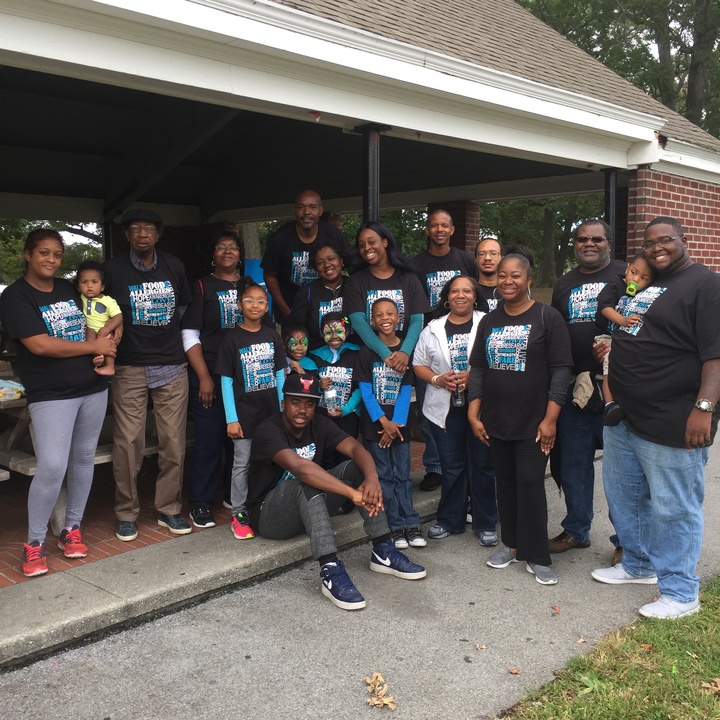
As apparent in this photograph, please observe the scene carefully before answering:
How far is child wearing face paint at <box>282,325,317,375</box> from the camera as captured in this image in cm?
468

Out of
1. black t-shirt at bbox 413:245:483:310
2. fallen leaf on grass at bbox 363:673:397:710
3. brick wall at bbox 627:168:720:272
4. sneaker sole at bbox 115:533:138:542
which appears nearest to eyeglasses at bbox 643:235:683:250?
black t-shirt at bbox 413:245:483:310

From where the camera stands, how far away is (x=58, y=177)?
466 inches

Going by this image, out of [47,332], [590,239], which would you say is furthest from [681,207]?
[47,332]

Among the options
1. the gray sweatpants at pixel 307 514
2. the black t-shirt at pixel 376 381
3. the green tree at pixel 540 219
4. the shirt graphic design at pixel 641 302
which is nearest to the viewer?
the shirt graphic design at pixel 641 302

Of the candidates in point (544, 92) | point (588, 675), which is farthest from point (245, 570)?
point (544, 92)

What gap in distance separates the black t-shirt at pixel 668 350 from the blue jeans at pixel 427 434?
1497mm

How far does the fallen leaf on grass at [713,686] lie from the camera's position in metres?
2.90

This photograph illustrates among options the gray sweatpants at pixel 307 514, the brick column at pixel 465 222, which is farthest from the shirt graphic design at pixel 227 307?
the brick column at pixel 465 222

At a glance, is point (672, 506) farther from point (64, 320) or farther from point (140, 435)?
point (64, 320)

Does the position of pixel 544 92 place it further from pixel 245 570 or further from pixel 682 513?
pixel 245 570

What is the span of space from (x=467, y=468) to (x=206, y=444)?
1652 mm

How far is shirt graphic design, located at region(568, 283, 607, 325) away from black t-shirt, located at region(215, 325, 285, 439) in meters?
1.78

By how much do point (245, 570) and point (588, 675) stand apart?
1822 mm

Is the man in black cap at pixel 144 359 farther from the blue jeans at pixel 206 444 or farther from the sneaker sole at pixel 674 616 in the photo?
the sneaker sole at pixel 674 616
